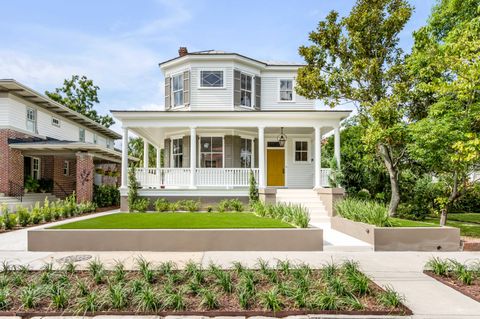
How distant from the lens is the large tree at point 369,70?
12016 mm

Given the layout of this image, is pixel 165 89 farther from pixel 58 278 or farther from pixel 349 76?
pixel 58 278

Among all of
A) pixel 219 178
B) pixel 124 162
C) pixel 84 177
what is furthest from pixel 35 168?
pixel 219 178

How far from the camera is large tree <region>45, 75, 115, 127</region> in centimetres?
3944

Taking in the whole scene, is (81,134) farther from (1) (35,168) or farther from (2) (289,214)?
(2) (289,214)

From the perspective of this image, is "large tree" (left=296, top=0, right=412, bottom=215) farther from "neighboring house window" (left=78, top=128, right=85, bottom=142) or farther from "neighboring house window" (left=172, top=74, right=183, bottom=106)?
"neighboring house window" (left=78, top=128, right=85, bottom=142)

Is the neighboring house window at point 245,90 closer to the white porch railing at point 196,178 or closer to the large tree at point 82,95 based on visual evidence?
the white porch railing at point 196,178

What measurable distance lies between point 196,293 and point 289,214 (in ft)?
17.4

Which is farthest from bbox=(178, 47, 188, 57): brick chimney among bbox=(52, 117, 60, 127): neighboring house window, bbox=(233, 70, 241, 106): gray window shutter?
bbox=(52, 117, 60, 127): neighboring house window

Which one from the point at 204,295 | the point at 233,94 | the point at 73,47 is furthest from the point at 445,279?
the point at 73,47

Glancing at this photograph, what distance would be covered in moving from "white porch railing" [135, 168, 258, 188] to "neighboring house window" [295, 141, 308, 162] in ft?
12.9

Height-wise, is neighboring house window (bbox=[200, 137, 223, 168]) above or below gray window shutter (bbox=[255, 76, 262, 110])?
below

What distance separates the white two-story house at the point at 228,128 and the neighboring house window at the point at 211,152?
0.05 metres

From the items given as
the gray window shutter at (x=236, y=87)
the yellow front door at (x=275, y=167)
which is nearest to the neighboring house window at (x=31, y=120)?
the gray window shutter at (x=236, y=87)

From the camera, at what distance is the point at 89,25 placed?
12344 mm
